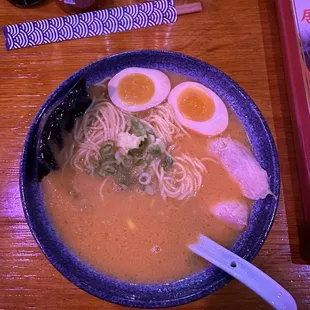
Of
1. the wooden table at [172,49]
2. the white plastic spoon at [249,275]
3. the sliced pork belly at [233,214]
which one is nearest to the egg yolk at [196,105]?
the wooden table at [172,49]

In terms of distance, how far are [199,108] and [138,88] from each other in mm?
239

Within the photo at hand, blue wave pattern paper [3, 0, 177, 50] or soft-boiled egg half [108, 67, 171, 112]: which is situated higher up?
blue wave pattern paper [3, 0, 177, 50]

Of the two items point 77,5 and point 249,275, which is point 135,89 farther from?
point 249,275

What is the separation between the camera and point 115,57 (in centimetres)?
144

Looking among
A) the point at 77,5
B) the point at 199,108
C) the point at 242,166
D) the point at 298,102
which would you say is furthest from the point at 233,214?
the point at 77,5

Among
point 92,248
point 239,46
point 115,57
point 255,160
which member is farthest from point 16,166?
point 239,46

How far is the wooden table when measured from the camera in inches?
52.4

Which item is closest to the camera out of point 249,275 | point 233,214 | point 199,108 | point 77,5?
point 249,275

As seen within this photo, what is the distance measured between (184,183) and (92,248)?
0.39 metres

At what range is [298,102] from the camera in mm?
1519

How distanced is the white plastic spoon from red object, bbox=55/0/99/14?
42.1 inches

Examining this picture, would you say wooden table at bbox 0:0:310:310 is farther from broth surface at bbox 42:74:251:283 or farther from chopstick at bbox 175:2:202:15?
broth surface at bbox 42:74:251:283

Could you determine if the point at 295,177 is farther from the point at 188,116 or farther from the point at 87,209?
the point at 87,209

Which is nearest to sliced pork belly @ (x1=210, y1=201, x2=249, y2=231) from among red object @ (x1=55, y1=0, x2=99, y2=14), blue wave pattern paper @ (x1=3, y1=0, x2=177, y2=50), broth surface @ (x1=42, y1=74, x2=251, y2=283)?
broth surface @ (x1=42, y1=74, x2=251, y2=283)
